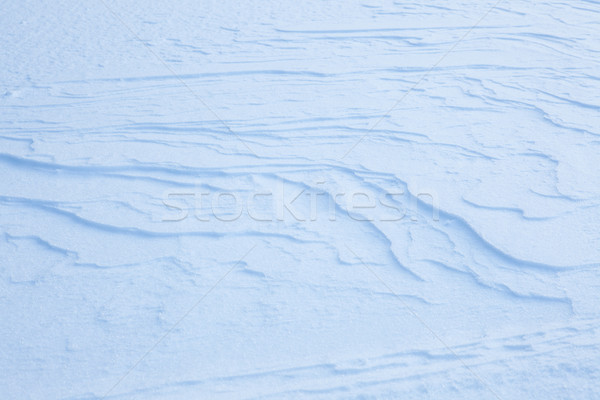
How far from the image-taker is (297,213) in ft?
5.59

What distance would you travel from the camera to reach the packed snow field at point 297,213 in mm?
1229

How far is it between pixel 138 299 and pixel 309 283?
401 mm

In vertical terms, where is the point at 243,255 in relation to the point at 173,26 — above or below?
below

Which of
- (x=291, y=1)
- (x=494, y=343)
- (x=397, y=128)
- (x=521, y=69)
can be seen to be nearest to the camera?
(x=494, y=343)

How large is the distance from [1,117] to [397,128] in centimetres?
142

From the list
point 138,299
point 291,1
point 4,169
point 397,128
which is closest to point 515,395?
point 138,299

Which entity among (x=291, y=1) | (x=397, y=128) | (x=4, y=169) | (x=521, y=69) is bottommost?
(x=4, y=169)

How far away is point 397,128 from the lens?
2139 millimetres

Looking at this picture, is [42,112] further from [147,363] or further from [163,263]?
[147,363]

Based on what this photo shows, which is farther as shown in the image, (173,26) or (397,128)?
(173,26)

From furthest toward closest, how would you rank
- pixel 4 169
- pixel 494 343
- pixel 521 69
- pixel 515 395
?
pixel 521 69 < pixel 4 169 < pixel 494 343 < pixel 515 395

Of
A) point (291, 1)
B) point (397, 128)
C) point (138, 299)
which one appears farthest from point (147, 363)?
point (291, 1)

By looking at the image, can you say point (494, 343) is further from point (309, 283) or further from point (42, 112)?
point (42, 112)

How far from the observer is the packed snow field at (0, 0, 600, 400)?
1.23 m
